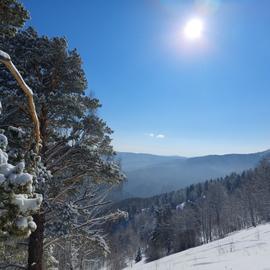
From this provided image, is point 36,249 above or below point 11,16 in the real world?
below

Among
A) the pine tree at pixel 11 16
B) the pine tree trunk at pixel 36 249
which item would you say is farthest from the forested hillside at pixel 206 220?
the pine tree at pixel 11 16

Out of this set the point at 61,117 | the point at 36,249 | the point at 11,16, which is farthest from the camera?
the point at 61,117

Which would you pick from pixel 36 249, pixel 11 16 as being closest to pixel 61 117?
pixel 36 249

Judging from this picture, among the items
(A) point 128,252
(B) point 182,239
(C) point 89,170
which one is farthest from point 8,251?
(A) point 128,252

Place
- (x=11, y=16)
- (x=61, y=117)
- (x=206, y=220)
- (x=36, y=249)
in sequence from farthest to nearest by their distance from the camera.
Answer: (x=206, y=220), (x=61, y=117), (x=36, y=249), (x=11, y=16)

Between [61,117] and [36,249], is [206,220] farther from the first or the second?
[36,249]

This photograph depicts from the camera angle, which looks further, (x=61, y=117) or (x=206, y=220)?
(x=206, y=220)

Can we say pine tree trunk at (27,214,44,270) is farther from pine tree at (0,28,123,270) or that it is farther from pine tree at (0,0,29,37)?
pine tree at (0,0,29,37)

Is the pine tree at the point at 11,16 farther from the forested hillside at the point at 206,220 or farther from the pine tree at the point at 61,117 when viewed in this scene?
the forested hillside at the point at 206,220

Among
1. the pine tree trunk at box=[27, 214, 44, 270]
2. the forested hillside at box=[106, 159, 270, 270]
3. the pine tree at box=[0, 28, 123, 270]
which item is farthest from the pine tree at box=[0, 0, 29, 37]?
the forested hillside at box=[106, 159, 270, 270]

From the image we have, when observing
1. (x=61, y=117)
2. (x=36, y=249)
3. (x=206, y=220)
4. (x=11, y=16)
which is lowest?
(x=206, y=220)

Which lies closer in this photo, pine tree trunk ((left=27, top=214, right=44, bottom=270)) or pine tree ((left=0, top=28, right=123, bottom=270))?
pine tree trunk ((left=27, top=214, right=44, bottom=270))

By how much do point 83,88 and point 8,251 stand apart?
5.61 meters

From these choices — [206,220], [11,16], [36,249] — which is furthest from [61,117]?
[206,220]
